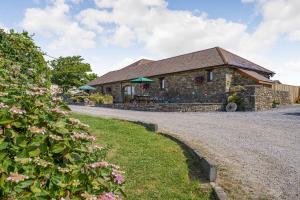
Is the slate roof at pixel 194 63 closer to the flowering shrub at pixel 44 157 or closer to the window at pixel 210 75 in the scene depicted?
the window at pixel 210 75

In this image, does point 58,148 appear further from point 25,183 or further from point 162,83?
point 162,83

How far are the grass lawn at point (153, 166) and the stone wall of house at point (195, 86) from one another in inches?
628

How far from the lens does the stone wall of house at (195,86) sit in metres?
23.4

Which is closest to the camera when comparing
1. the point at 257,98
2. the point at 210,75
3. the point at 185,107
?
the point at 257,98

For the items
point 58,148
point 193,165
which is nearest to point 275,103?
point 193,165

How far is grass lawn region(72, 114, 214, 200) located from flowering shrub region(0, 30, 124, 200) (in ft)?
4.21

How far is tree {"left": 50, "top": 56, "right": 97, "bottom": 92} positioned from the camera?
4822 centimetres

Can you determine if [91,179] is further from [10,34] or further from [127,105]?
[127,105]

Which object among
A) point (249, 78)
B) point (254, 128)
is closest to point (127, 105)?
point (249, 78)

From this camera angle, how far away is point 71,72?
160 ft

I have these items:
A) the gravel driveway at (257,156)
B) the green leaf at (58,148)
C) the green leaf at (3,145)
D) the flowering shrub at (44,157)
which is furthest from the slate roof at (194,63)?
the green leaf at (3,145)

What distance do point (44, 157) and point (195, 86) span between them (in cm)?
2396

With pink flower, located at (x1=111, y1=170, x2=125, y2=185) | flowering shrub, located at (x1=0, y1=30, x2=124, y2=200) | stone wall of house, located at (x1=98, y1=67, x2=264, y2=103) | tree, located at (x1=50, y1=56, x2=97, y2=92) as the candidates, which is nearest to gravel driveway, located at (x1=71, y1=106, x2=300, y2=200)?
pink flower, located at (x1=111, y1=170, x2=125, y2=185)

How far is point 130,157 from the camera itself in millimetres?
6160
